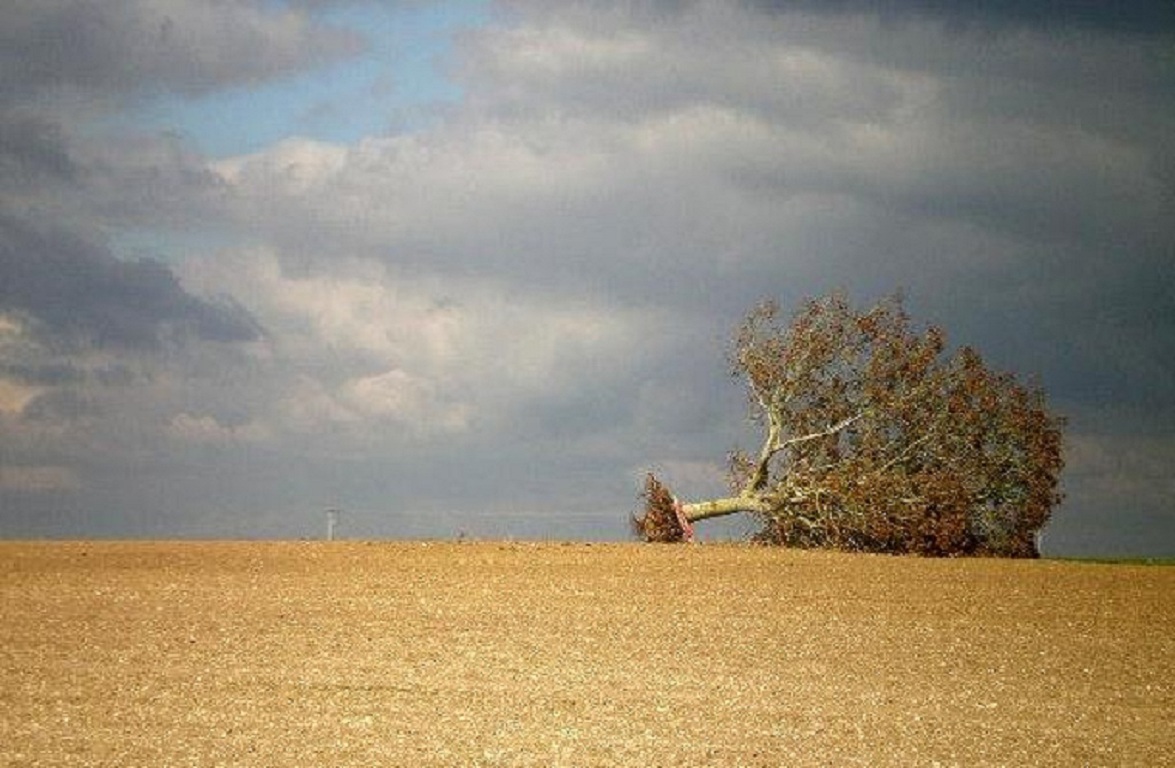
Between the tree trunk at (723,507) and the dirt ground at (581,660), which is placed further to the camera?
the tree trunk at (723,507)

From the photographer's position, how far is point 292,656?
1562 cm

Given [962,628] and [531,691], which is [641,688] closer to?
[531,691]

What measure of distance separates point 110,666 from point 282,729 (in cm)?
360

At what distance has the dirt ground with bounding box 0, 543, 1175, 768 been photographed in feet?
41.0

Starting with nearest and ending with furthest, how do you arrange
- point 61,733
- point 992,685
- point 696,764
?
point 696,764, point 61,733, point 992,685

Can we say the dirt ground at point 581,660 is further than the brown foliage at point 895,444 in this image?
No

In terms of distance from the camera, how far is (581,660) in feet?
51.1

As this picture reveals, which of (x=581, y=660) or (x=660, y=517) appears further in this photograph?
(x=660, y=517)

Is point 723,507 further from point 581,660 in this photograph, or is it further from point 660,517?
point 581,660

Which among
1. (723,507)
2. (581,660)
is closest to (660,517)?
(723,507)

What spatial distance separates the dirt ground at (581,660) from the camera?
12.5m

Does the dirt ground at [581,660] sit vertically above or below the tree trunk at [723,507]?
below

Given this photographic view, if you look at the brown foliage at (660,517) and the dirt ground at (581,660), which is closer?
the dirt ground at (581,660)

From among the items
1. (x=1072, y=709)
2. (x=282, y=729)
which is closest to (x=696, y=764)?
(x=282, y=729)
